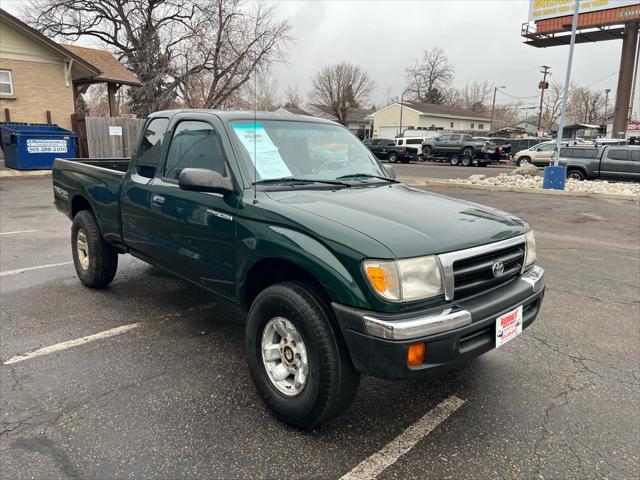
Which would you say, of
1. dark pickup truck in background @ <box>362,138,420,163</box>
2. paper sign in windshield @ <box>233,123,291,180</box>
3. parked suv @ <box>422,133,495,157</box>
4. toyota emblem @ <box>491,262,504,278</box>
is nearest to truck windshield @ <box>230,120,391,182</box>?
paper sign in windshield @ <box>233,123,291,180</box>

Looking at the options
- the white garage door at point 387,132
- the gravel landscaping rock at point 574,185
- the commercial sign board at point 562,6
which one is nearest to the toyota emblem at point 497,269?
the gravel landscaping rock at point 574,185

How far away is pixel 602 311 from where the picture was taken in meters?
4.71

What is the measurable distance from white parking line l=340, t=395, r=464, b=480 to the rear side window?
58.0 feet

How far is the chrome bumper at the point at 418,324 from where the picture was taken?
7.28ft

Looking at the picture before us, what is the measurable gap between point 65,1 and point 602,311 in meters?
36.6

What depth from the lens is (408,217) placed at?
2.69m

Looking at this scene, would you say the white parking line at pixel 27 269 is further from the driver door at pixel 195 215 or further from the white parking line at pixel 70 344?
the driver door at pixel 195 215

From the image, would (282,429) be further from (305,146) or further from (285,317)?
(305,146)

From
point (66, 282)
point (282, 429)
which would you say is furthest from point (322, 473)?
point (66, 282)

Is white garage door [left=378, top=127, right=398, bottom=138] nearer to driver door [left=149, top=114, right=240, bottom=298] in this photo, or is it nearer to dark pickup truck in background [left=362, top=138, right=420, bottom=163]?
dark pickup truck in background [left=362, top=138, right=420, bottom=163]

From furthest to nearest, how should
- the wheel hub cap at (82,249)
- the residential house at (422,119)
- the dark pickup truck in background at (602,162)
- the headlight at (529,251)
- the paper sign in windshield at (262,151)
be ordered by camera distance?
the residential house at (422,119) → the dark pickup truck in background at (602,162) → the wheel hub cap at (82,249) → the paper sign in windshield at (262,151) → the headlight at (529,251)

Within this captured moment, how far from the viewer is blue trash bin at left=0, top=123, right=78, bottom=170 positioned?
17.4 metres

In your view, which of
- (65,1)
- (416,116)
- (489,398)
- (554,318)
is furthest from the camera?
(416,116)

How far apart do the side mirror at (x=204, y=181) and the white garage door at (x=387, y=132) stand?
65.3 m
